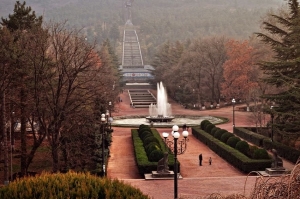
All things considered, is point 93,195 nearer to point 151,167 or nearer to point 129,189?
point 129,189

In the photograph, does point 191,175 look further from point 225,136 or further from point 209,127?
point 209,127

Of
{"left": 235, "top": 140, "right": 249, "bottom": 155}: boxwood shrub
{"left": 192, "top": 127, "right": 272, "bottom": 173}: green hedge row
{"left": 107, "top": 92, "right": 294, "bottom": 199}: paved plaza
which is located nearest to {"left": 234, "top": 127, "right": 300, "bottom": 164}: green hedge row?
{"left": 107, "top": 92, "right": 294, "bottom": 199}: paved plaza

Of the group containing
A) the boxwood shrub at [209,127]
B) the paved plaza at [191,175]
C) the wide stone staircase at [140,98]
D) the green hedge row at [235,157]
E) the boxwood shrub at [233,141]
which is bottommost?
the paved plaza at [191,175]

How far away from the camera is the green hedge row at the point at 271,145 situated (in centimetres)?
2777

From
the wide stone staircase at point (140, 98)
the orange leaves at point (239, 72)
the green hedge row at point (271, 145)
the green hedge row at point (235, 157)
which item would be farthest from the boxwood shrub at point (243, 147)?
the wide stone staircase at point (140, 98)

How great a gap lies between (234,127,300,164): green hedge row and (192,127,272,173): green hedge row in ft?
11.2

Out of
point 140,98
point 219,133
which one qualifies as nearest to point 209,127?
point 219,133

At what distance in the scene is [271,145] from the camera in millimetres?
31828

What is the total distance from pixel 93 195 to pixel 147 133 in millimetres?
24528

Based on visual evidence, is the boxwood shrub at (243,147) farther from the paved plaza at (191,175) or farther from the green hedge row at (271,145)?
the green hedge row at (271,145)

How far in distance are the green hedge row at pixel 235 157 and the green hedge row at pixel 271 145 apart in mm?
3406

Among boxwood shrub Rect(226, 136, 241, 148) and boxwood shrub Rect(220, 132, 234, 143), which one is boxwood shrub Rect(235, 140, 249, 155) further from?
boxwood shrub Rect(220, 132, 234, 143)

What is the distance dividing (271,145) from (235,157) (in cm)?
658

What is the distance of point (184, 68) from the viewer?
7044cm
